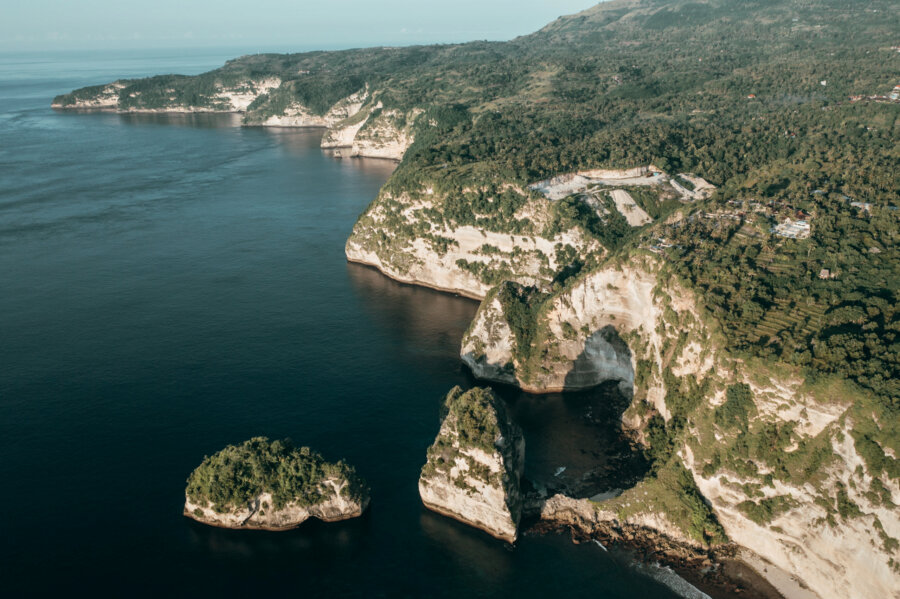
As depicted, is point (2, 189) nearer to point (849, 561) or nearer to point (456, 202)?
point (456, 202)

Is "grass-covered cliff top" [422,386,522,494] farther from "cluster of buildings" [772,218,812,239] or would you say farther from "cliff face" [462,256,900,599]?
"cluster of buildings" [772,218,812,239]

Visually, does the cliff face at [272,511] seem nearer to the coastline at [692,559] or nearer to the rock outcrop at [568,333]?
the coastline at [692,559]

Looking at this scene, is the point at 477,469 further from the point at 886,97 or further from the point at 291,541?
the point at 886,97

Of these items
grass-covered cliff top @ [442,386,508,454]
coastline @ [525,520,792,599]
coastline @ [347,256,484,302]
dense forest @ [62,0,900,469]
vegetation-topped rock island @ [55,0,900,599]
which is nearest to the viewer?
vegetation-topped rock island @ [55,0,900,599]

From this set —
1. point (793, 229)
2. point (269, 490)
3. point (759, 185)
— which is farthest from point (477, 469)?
point (759, 185)

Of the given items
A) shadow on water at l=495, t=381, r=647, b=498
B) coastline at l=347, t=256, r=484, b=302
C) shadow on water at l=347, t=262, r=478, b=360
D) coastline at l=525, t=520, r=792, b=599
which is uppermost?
coastline at l=347, t=256, r=484, b=302

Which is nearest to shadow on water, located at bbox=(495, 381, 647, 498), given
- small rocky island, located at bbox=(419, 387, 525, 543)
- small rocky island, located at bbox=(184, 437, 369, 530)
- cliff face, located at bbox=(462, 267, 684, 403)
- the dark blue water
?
the dark blue water
